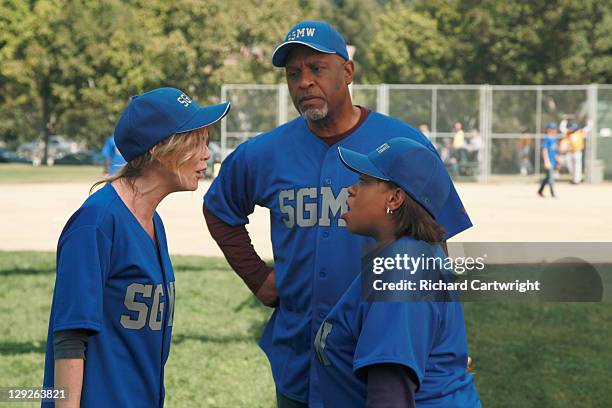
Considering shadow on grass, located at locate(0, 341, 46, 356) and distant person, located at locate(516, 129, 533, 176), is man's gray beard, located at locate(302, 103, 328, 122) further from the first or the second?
distant person, located at locate(516, 129, 533, 176)

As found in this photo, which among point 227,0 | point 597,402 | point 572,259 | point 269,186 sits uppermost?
point 227,0

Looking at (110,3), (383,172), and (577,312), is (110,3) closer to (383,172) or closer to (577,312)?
(577,312)

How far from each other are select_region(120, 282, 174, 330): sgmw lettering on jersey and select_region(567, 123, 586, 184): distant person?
32301 mm

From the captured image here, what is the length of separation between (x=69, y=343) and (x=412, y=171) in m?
1.21

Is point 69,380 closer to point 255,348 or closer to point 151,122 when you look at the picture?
point 151,122

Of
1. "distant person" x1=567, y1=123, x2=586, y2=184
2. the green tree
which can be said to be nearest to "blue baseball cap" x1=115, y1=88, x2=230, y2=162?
"distant person" x1=567, y1=123, x2=586, y2=184

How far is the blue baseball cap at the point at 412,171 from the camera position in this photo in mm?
2975

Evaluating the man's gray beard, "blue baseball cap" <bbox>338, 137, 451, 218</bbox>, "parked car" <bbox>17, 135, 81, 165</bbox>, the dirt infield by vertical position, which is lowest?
the dirt infield

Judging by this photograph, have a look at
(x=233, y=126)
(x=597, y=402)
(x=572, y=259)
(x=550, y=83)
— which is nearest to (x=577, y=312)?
(x=597, y=402)

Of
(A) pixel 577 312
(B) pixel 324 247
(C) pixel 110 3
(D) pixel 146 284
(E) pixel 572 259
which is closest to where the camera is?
(D) pixel 146 284

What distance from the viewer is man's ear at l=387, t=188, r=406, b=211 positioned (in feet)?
9.79

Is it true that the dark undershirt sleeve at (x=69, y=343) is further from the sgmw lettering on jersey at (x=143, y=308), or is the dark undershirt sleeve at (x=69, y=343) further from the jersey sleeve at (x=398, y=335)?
the jersey sleeve at (x=398, y=335)

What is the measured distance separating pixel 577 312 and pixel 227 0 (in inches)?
1993

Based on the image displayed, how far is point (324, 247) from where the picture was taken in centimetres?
413
